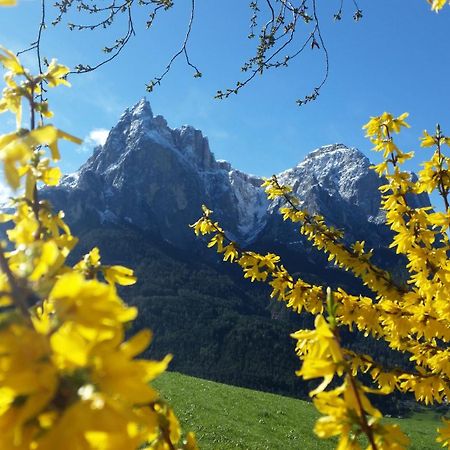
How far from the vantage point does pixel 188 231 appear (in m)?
181

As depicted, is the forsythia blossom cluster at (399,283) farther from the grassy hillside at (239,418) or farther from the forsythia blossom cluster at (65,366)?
the grassy hillside at (239,418)

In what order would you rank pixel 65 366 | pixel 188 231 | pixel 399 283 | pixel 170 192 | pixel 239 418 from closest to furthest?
pixel 65 366 < pixel 399 283 < pixel 239 418 < pixel 170 192 < pixel 188 231

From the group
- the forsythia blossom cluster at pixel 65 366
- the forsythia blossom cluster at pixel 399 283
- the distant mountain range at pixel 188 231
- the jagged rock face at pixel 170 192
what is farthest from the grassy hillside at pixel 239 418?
the jagged rock face at pixel 170 192

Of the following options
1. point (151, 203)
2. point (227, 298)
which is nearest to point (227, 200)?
point (151, 203)

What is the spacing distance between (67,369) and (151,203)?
584 feet

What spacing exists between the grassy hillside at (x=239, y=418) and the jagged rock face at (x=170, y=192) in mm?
143200

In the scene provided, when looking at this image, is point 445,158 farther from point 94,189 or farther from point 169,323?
point 94,189

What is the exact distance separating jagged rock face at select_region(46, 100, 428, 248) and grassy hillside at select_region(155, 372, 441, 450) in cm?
14320

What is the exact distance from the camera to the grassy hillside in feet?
47.7

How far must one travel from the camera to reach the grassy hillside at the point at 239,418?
14.5 metres


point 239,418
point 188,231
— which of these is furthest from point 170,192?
point 239,418

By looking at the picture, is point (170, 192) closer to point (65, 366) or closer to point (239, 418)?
point (239, 418)

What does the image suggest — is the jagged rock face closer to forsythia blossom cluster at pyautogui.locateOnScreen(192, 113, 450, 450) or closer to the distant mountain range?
the distant mountain range

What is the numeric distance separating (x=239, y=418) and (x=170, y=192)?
6266 inches
